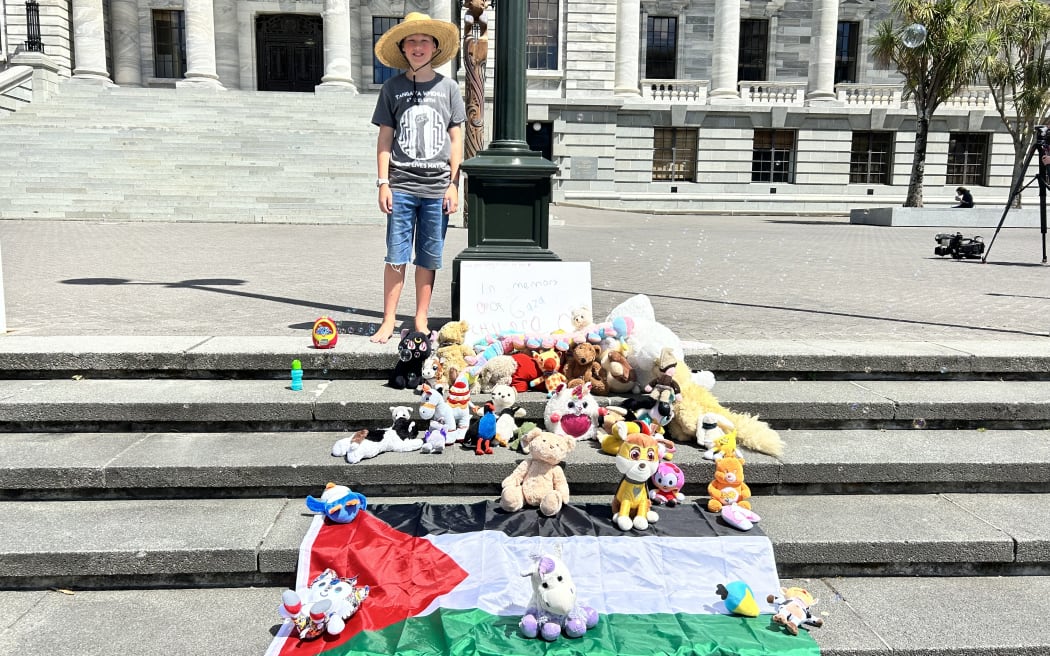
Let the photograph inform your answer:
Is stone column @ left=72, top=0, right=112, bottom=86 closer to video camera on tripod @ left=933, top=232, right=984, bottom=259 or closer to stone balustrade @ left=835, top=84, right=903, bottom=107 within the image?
video camera on tripod @ left=933, top=232, right=984, bottom=259

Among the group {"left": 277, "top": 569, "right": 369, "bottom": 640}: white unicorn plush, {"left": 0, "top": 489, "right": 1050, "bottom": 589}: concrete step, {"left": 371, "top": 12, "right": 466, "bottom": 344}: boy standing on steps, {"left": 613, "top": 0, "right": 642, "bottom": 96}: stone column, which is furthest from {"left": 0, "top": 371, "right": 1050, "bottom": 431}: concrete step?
{"left": 613, "top": 0, "right": 642, "bottom": 96}: stone column

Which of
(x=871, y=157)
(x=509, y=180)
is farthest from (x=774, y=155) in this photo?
(x=509, y=180)

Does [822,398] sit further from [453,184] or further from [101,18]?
[101,18]

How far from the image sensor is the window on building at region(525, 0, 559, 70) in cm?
3161

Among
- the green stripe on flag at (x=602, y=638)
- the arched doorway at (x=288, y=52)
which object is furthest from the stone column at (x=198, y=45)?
the green stripe on flag at (x=602, y=638)

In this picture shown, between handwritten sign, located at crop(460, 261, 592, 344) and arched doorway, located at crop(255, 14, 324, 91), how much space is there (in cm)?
3320

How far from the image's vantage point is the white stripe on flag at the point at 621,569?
3088mm

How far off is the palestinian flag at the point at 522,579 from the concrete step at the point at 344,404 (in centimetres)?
89

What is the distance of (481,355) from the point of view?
473 cm

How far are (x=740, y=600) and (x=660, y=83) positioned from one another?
3270 cm

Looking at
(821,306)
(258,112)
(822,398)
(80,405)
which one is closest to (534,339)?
(822,398)

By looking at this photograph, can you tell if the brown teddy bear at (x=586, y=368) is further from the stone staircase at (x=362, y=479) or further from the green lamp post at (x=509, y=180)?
the green lamp post at (x=509, y=180)

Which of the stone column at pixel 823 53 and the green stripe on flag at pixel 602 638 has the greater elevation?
the stone column at pixel 823 53

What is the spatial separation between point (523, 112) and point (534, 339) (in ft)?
6.99
